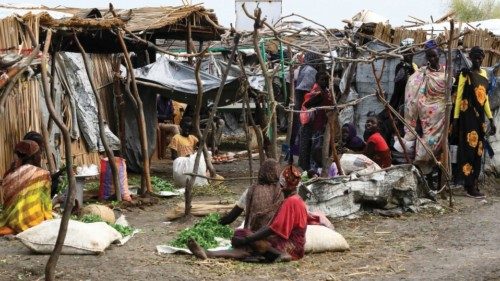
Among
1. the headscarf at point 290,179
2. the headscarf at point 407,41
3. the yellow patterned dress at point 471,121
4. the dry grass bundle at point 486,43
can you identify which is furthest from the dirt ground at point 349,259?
the dry grass bundle at point 486,43

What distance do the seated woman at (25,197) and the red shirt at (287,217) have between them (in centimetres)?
258

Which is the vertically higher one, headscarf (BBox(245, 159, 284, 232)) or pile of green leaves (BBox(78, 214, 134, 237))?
headscarf (BBox(245, 159, 284, 232))

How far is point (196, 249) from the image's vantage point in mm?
7855

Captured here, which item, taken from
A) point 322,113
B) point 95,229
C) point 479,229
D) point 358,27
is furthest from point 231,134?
point 95,229

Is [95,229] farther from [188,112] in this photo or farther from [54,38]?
[188,112]

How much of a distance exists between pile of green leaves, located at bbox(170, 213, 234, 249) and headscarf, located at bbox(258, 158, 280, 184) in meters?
0.80

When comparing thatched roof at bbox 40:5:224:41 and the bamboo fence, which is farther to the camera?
thatched roof at bbox 40:5:224:41

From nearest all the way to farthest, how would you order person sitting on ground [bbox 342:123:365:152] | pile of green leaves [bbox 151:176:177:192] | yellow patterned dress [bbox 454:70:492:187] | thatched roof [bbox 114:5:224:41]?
yellow patterned dress [bbox 454:70:492:187]
pile of green leaves [bbox 151:176:177:192]
person sitting on ground [bbox 342:123:365:152]
thatched roof [bbox 114:5:224:41]

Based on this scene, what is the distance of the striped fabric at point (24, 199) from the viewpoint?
8.86 m

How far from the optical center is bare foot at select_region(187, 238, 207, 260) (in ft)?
25.7

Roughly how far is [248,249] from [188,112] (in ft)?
37.8

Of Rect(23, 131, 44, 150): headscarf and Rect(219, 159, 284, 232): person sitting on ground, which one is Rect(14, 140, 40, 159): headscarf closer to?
Rect(23, 131, 44, 150): headscarf

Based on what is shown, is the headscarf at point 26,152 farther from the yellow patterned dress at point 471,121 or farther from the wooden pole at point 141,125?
the yellow patterned dress at point 471,121

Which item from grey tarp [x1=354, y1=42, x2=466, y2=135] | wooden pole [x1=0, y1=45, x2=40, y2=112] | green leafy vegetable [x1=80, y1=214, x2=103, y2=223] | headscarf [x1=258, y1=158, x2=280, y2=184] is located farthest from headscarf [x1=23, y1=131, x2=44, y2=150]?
grey tarp [x1=354, y1=42, x2=466, y2=135]
